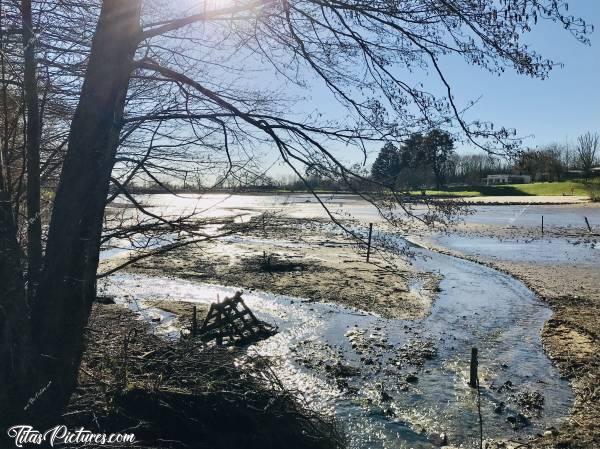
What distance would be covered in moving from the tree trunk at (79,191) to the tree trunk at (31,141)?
0.64 metres

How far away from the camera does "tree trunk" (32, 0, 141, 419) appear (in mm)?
4824

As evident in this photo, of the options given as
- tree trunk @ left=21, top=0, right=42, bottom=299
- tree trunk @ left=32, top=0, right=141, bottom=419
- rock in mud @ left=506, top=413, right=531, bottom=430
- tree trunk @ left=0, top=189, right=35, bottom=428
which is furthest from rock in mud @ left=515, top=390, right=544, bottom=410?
tree trunk @ left=21, top=0, right=42, bottom=299

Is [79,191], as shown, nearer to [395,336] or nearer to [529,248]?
[395,336]

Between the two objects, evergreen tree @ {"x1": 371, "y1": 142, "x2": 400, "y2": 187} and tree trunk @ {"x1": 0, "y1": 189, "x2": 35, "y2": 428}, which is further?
evergreen tree @ {"x1": 371, "y1": 142, "x2": 400, "y2": 187}

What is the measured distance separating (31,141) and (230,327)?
7070 mm

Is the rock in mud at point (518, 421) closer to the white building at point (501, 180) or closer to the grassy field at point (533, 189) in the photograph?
the grassy field at point (533, 189)

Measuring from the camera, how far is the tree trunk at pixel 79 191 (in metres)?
4.82

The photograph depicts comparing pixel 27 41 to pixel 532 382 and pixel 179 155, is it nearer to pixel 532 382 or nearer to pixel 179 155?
pixel 179 155

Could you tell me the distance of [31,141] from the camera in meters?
5.45

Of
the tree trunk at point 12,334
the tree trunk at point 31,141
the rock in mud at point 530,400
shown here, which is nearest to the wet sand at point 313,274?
the rock in mud at point 530,400

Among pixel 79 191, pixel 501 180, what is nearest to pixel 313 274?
pixel 79 191

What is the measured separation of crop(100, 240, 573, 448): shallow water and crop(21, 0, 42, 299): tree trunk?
4654 mm

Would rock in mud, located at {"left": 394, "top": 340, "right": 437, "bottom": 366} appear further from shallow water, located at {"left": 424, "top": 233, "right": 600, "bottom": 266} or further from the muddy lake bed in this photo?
shallow water, located at {"left": 424, "top": 233, "right": 600, "bottom": 266}

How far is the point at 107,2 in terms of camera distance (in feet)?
15.8
